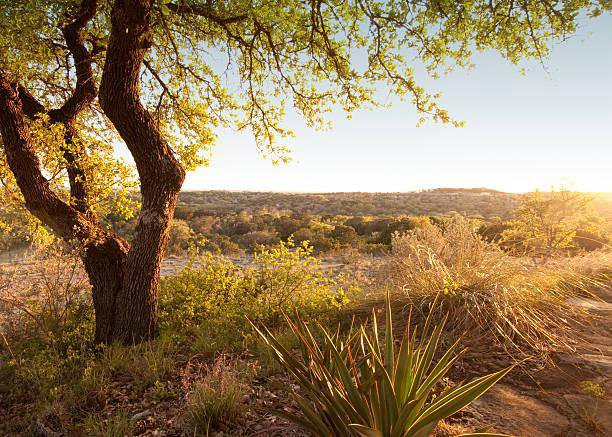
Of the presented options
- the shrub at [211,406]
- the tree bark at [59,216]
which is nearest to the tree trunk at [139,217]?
the tree bark at [59,216]

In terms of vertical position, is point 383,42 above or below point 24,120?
above

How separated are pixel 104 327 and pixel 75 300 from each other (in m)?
1.05

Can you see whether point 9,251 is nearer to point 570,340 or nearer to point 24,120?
point 24,120

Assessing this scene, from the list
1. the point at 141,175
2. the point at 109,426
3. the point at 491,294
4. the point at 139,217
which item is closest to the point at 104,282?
the point at 139,217

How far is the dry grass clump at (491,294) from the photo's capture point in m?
3.95

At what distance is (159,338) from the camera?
4.69 meters

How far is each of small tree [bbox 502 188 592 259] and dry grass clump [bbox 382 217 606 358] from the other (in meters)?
4.46

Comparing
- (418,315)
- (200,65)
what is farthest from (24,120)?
(418,315)

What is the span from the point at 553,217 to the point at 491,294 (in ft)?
25.0

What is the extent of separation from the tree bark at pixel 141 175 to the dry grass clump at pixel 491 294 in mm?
3450

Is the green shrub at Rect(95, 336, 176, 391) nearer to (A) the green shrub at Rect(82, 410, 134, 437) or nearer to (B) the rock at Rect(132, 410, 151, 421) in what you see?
(B) the rock at Rect(132, 410, 151, 421)

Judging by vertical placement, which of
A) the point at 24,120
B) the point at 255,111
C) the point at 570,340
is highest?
→ the point at 255,111

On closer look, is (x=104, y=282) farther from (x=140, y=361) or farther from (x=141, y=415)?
(x=141, y=415)

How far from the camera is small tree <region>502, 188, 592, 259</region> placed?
9.72 meters
